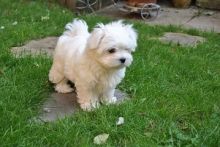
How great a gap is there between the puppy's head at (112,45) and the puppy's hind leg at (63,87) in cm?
69

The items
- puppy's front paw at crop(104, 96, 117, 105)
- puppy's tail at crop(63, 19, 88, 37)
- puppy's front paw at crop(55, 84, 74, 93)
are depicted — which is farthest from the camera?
puppy's front paw at crop(55, 84, 74, 93)

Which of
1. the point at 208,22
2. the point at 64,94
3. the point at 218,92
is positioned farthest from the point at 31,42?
the point at 208,22

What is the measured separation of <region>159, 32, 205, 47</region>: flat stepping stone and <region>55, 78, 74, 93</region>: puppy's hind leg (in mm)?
2090

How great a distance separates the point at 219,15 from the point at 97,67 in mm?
5254

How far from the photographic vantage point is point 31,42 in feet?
18.1

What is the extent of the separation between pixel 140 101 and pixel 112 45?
0.61 meters

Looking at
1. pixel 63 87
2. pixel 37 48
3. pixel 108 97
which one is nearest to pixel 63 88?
pixel 63 87

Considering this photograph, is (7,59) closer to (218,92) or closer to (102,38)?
(102,38)

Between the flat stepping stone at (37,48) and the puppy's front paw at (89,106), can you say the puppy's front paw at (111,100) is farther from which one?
the flat stepping stone at (37,48)

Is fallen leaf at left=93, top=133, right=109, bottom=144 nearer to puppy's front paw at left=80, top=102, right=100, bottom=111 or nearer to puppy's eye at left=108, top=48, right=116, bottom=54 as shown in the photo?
puppy's front paw at left=80, top=102, right=100, bottom=111

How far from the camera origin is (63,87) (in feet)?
13.8

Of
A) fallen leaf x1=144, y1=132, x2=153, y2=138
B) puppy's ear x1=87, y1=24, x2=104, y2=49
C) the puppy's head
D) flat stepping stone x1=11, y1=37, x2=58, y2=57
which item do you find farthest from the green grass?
puppy's ear x1=87, y1=24, x2=104, y2=49

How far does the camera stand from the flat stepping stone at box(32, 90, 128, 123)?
3.67 metres

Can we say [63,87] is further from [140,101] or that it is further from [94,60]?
[140,101]
